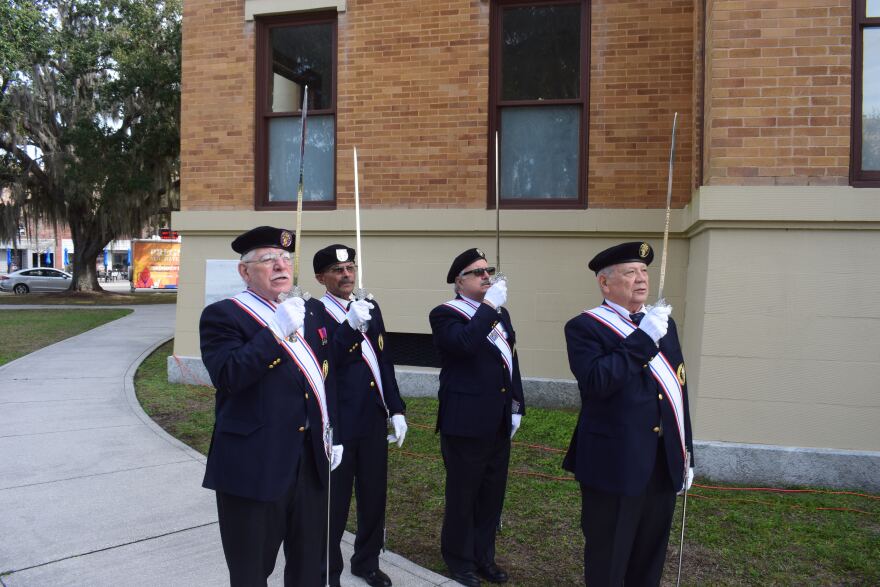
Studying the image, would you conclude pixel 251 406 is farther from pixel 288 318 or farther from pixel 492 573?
pixel 492 573

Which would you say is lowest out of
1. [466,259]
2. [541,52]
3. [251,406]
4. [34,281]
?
[34,281]

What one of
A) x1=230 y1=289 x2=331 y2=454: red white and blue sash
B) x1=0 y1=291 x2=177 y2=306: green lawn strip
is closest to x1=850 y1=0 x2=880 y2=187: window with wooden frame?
x1=230 y1=289 x2=331 y2=454: red white and blue sash

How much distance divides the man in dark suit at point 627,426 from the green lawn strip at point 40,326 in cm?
1089

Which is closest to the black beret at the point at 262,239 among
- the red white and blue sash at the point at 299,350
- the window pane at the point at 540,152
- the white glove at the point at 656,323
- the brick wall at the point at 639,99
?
the red white and blue sash at the point at 299,350

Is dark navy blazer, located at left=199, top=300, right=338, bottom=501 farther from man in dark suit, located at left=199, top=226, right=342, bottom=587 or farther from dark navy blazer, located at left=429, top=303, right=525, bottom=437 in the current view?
dark navy blazer, located at left=429, top=303, right=525, bottom=437

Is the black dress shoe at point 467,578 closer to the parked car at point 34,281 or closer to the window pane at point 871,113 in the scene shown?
the window pane at point 871,113

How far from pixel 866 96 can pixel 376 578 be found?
5492 mm

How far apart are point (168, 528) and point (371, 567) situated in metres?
1.60

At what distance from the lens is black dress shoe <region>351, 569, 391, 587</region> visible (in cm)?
392

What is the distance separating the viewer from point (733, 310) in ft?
19.1

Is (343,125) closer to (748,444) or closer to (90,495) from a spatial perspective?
(90,495)

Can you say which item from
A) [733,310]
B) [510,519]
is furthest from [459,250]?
[510,519]

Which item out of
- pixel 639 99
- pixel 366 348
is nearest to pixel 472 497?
pixel 366 348

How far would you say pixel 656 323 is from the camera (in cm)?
305
